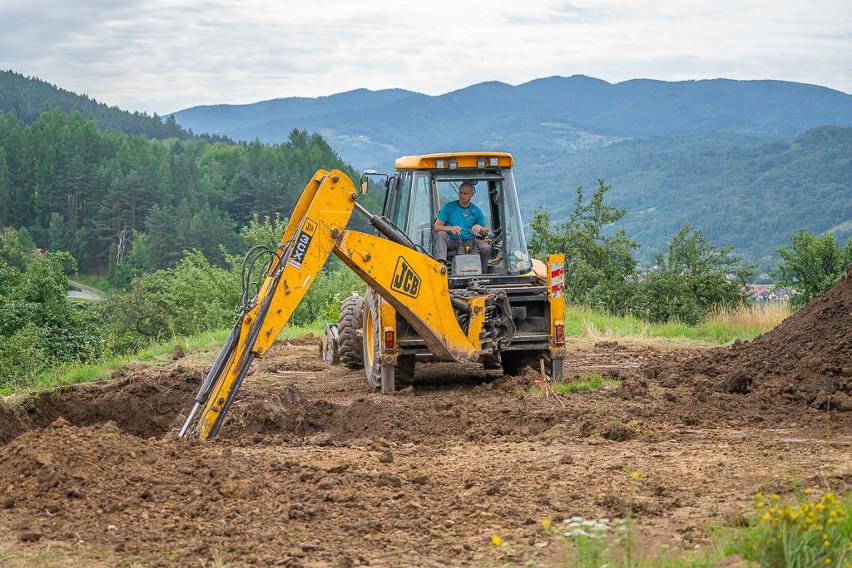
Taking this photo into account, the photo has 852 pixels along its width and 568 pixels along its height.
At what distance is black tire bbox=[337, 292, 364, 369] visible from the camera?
14.2 metres

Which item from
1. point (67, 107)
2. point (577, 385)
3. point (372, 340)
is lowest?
point (577, 385)

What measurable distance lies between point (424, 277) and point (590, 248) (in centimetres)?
2479

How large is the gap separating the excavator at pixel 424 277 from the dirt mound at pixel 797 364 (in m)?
1.73

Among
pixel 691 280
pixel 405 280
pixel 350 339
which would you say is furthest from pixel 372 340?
pixel 691 280

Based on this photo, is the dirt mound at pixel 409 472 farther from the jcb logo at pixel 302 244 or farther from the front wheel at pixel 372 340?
the jcb logo at pixel 302 244

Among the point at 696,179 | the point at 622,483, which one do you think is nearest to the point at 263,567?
the point at 622,483

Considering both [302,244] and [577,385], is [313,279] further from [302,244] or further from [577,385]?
[577,385]

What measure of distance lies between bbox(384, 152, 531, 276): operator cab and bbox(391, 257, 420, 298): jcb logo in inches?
48.6

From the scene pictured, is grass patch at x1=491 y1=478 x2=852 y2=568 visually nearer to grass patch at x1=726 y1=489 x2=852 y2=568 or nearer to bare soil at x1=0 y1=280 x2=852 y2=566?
grass patch at x1=726 y1=489 x2=852 y2=568

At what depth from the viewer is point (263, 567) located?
18.4 ft

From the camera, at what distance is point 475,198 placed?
1255 cm

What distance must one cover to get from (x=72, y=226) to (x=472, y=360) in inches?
3707

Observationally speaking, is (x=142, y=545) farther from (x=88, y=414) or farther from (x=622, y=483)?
(x=88, y=414)

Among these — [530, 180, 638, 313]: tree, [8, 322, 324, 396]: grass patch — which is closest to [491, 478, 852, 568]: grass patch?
[8, 322, 324, 396]: grass patch
